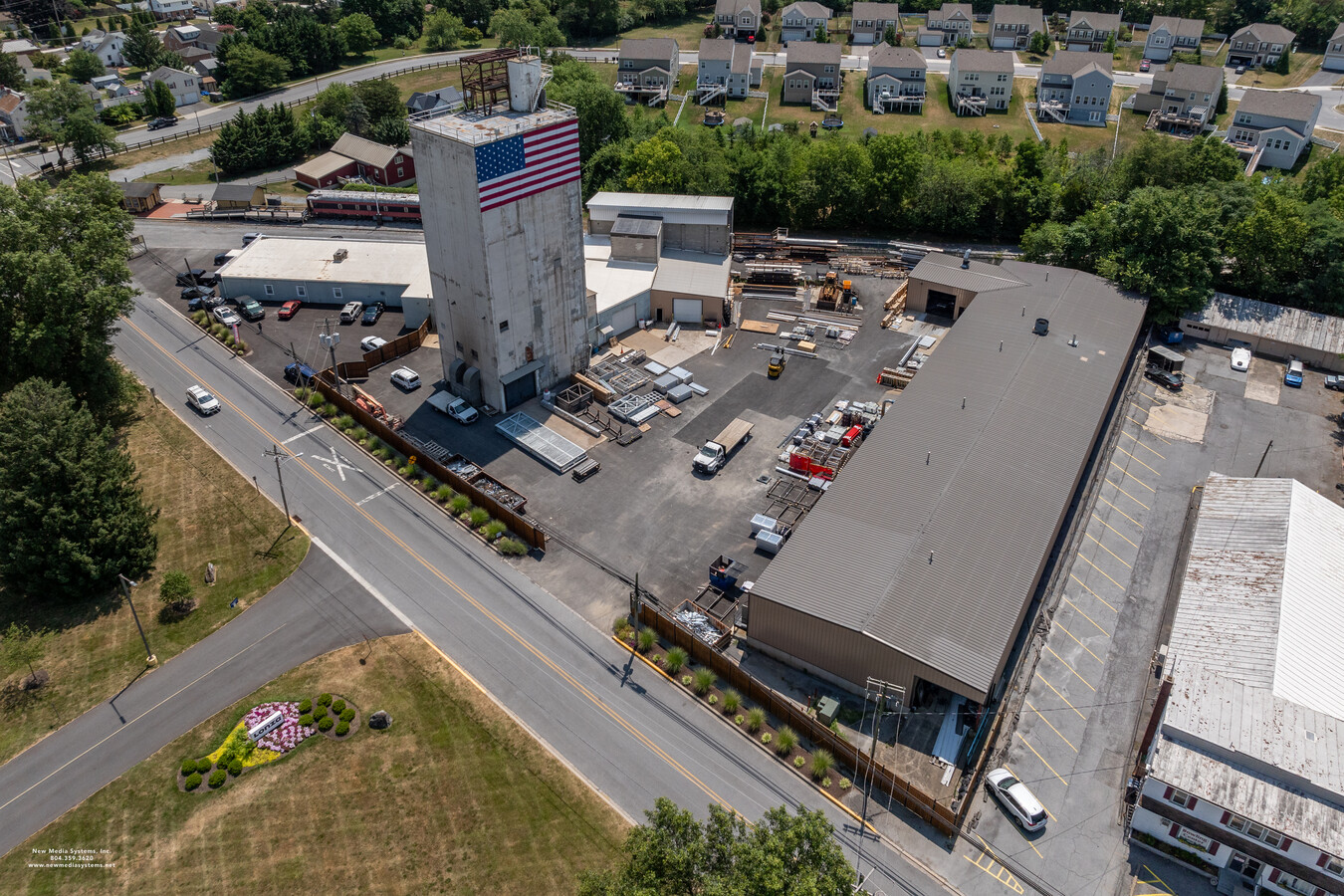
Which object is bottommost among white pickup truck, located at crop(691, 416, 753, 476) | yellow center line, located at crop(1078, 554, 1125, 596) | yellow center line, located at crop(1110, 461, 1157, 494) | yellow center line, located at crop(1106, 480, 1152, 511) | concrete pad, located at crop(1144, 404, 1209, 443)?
yellow center line, located at crop(1078, 554, 1125, 596)

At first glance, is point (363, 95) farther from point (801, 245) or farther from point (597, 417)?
point (597, 417)

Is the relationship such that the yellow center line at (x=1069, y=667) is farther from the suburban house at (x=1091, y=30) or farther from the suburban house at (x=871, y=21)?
the suburban house at (x=1091, y=30)

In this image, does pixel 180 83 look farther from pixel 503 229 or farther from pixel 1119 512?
pixel 1119 512

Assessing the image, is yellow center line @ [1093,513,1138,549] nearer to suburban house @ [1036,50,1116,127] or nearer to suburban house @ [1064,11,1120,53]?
suburban house @ [1036,50,1116,127]

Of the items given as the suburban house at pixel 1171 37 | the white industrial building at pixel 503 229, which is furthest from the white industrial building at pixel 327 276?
the suburban house at pixel 1171 37

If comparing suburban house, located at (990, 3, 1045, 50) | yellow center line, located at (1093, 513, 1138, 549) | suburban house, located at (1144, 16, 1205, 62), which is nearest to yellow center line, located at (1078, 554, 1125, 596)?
yellow center line, located at (1093, 513, 1138, 549)

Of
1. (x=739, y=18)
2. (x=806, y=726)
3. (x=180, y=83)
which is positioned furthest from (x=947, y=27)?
(x=806, y=726)

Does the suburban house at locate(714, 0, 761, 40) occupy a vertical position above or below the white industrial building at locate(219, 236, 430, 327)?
above
